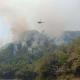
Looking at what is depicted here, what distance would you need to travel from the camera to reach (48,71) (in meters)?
21.2

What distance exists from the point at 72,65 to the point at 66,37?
13.6 m

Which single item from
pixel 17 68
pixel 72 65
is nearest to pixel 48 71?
pixel 72 65

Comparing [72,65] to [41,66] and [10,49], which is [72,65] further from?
[10,49]

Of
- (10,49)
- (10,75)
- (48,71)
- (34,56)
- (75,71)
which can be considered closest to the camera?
(75,71)

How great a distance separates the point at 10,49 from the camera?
34156 mm

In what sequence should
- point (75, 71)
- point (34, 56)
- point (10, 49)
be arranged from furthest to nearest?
point (10, 49)
point (34, 56)
point (75, 71)

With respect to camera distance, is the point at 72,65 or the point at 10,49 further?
the point at 10,49

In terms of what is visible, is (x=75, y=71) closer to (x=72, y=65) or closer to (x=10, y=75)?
(x=72, y=65)

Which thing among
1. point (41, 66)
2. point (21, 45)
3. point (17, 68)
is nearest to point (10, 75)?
point (17, 68)

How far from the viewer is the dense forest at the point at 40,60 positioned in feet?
64.6

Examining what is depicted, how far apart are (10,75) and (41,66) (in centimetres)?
474

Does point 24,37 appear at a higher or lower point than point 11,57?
higher

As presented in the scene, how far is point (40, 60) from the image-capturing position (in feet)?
82.7

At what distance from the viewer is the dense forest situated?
19.7 m
